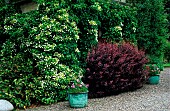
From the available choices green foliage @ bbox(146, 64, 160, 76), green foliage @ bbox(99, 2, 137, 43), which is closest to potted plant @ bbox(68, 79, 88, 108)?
green foliage @ bbox(99, 2, 137, 43)

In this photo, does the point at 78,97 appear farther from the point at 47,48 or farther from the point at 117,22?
the point at 117,22

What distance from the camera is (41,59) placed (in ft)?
25.5

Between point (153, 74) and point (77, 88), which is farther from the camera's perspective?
point (153, 74)

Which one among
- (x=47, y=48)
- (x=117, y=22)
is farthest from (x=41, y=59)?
(x=117, y=22)

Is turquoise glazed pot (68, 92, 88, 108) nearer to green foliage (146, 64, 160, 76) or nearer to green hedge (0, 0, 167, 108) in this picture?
green hedge (0, 0, 167, 108)

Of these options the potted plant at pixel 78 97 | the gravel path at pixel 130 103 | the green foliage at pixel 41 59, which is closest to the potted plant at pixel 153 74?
the gravel path at pixel 130 103

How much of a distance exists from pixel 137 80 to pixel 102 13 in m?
2.39

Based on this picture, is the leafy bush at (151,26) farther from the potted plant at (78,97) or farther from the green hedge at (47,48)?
the potted plant at (78,97)

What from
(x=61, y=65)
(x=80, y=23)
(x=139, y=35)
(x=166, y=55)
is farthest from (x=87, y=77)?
(x=166, y=55)

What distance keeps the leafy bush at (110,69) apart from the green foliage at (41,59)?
45cm

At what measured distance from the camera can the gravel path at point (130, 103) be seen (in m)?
6.86

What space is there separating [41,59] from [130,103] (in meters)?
2.50

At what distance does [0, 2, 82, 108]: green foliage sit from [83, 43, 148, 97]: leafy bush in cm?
45

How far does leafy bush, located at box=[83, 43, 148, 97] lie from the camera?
8.41 meters
